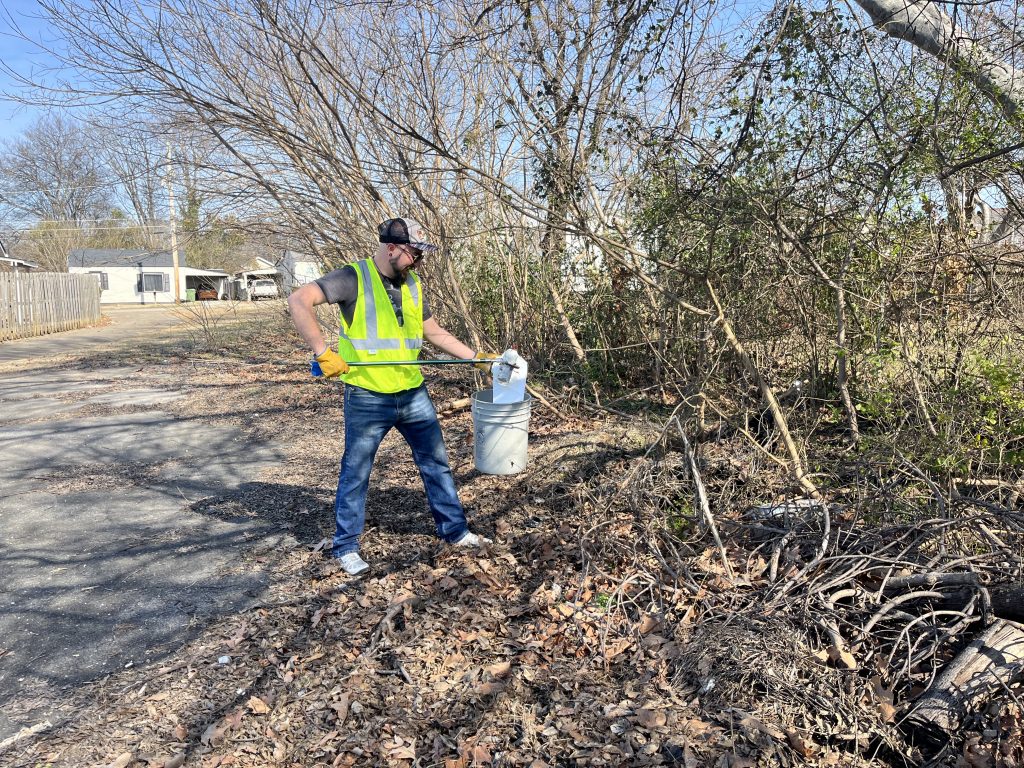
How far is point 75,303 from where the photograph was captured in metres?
22.6

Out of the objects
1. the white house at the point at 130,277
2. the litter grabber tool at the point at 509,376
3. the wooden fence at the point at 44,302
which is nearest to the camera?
the litter grabber tool at the point at 509,376

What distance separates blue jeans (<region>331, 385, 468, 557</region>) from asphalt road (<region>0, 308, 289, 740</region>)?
0.62 metres

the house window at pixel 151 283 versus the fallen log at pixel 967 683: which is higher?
the house window at pixel 151 283

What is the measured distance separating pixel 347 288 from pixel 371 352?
1.28 feet

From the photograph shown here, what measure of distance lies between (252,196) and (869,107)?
7.03 m

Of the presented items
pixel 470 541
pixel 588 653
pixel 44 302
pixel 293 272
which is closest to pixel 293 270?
pixel 293 272

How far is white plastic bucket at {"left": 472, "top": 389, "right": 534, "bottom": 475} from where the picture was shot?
5.40m

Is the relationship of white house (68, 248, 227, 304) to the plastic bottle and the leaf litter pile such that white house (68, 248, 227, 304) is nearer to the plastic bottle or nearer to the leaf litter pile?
the plastic bottle

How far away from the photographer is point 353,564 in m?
3.98

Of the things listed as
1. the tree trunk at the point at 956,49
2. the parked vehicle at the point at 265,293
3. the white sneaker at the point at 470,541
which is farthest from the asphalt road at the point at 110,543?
the parked vehicle at the point at 265,293

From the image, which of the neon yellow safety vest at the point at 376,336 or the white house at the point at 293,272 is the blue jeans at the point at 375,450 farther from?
the white house at the point at 293,272

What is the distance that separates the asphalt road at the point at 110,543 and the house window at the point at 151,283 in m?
45.6

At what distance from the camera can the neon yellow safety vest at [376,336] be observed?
3920 millimetres

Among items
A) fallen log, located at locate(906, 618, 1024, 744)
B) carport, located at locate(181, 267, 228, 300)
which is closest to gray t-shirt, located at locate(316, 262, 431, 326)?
fallen log, located at locate(906, 618, 1024, 744)
